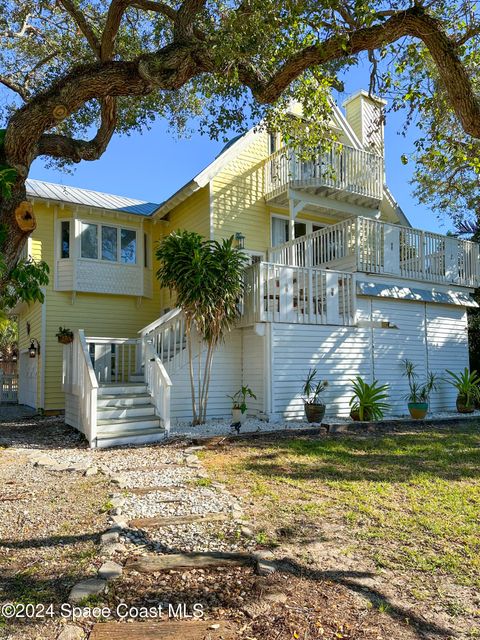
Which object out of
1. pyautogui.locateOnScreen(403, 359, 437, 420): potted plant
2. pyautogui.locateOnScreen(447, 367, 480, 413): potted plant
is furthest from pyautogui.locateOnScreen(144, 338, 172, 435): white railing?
pyautogui.locateOnScreen(447, 367, 480, 413): potted plant

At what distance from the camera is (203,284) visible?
8945mm

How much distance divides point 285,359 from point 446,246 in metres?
6.67

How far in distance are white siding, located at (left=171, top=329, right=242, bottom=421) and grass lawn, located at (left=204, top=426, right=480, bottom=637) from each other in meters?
2.44

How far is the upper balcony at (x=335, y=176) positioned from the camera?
12.9 metres

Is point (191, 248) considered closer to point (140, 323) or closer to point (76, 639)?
point (140, 323)

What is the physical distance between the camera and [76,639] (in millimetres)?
2396

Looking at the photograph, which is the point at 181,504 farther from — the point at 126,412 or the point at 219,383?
the point at 219,383

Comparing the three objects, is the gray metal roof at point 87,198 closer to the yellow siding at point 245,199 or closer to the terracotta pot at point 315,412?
the yellow siding at point 245,199

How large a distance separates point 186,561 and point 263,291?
275 inches

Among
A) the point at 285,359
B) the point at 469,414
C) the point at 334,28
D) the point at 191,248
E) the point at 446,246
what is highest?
the point at 334,28

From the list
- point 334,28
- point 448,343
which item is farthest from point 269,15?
point 448,343

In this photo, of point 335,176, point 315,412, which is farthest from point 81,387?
point 335,176

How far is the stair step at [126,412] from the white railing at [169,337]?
126 cm

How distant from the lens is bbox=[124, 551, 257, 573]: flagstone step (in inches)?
125
